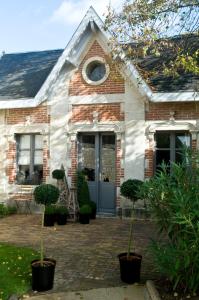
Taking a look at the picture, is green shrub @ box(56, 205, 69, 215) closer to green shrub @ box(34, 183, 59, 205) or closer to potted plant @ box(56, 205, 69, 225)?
potted plant @ box(56, 205, 69, 225)

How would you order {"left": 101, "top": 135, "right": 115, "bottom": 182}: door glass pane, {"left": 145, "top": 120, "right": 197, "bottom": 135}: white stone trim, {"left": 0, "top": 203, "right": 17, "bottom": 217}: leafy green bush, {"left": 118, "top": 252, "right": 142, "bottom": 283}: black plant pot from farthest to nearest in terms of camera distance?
{"left": 0, "top": 203, "right": 17, "bottom": 217}: leafy green bush
{"left": 101, "top": 135, "right": 115, "bottom": 182}: door glass pane
{"left": 145, "top": 120, "right": 197, "bottom": 135}: white stone trim
{"left": 118, "top": 252, "right": 142, "bottom": 283}: black plant pot

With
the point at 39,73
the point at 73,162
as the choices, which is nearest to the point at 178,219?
the point at 73,162

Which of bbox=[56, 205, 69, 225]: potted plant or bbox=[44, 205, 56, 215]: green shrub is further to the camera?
bbox=[56, 205, 69, 225]: potted plant

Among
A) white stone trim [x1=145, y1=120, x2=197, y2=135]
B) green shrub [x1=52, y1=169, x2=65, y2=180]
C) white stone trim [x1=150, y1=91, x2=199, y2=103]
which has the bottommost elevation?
green shrub [x1=52, y1=169, x2=65, y2=180]

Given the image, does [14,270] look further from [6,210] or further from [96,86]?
[96,86]

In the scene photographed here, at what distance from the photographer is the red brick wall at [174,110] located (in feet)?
38.9

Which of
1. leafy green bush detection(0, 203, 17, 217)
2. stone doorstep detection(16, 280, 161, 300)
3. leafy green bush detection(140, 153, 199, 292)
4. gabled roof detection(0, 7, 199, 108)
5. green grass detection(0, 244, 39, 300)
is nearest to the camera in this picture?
leafy green bush detection(140, 153, 199, 292)

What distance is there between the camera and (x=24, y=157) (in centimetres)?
1373

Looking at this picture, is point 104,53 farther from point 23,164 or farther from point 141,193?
point 141,193

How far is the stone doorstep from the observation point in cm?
559

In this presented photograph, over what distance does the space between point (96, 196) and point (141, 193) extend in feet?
23.4

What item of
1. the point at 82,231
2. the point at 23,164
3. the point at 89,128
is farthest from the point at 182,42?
the point at 23,164

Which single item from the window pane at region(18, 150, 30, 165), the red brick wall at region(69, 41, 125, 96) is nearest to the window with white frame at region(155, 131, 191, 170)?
the red brick wall at region(69, 41, 125, 96)

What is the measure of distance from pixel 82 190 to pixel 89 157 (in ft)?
4.43
